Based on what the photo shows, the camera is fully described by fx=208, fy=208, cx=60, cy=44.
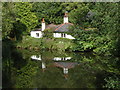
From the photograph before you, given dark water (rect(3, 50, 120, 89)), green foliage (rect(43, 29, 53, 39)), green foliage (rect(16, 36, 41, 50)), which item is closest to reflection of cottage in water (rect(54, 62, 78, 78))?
dark water (rect(3, 50, 120, 89))

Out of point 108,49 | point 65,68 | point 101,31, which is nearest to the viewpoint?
point 65,68

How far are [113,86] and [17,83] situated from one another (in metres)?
6.89

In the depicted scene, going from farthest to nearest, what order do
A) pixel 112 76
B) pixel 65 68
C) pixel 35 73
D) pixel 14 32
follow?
1. pixel 14 32
2. pixel 65 68
3. pixel 35 73
4. pixel 112 76

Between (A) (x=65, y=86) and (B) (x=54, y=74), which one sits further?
(B) (x=54, y=74)

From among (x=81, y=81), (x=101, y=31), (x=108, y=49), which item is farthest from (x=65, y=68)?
(x=101, y=31)

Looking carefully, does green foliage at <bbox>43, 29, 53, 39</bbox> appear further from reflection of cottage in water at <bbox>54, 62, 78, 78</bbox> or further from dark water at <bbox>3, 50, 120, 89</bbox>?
dark water at <bbox>3, 50, 120, 89</bbox>

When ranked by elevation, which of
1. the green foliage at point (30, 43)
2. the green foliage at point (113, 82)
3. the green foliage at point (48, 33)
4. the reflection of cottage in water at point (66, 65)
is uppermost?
the green foliage at point (48, 33)

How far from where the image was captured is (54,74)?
18203mm

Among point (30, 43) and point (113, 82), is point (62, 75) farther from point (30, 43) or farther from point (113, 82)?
point (30, 43)

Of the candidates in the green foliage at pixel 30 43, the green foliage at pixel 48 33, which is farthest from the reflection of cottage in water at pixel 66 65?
the green foliage at pixel 48 33

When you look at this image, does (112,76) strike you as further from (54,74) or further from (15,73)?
(15,73)

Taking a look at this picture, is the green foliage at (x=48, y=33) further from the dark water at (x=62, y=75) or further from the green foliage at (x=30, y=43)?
the dark water at (x=62, y=75)

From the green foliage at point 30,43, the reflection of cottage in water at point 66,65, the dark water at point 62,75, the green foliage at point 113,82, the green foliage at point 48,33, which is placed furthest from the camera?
the green foliage at point 48,33

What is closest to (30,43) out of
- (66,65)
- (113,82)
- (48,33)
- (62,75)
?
(48,33)
